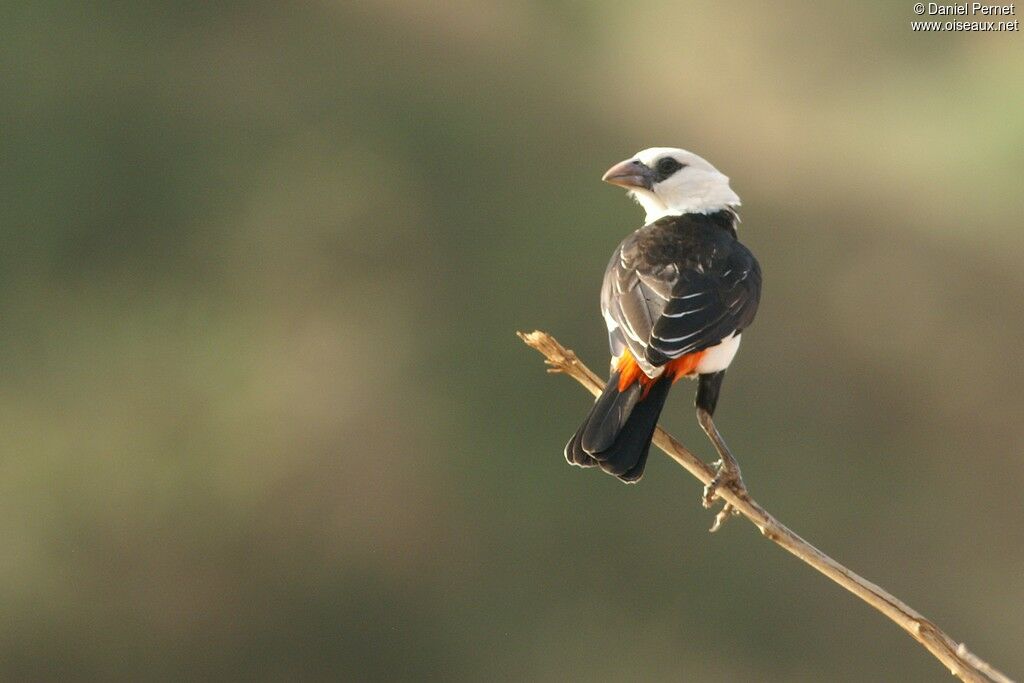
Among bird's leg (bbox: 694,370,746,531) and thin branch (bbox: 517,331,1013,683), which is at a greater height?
thin branch (bbox: 517,331,1013,683)

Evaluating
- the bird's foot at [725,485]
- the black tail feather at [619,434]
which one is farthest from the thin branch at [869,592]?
the bird's foot at [725,485]

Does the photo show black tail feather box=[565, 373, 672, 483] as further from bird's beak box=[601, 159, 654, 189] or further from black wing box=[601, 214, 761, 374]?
bird's beak box=[601, 159, 654, 189]

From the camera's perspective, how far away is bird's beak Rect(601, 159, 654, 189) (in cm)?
571

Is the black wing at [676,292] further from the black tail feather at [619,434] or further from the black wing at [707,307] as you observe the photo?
the black tail feather at [619,434]

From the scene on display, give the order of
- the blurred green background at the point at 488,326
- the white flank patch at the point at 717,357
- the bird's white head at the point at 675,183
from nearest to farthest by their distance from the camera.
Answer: the white flank patch at the point at 717,357
the bird's white head at the point at 675,183
the blurred green background at the point at 488,326

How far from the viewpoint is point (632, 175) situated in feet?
19.0

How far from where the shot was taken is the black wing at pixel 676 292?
459cm

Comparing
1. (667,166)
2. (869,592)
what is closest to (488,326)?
(667,166)

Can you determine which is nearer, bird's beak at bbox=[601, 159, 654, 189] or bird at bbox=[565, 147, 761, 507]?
bird at bbox=[565, 147, 761, 507]

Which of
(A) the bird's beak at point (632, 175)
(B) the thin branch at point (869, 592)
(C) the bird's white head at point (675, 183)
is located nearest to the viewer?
(B) the thin branch at point (869, 592)

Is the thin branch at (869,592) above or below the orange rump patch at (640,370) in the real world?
below

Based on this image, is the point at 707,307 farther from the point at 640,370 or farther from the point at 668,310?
the point at 640,370

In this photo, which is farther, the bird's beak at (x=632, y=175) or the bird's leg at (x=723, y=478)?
Answer: the bird's beak at (x=632, y=175)

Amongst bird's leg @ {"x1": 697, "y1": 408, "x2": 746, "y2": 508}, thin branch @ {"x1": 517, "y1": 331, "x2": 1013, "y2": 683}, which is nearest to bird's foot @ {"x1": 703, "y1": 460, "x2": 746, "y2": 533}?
bird's leg @ {"x1": 697, "y1": 408, "x2": 746, "y2": 508}
